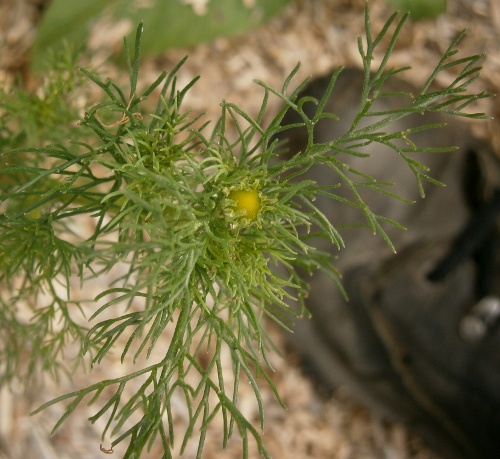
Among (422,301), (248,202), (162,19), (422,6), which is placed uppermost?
(162,19)

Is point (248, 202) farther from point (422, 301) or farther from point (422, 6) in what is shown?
point (422, 6)

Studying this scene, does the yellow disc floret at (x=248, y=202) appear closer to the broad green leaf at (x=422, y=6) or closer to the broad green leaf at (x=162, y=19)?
the broad green leaf at (x=162, y=19)

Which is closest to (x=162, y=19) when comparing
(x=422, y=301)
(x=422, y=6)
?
(x=422, y=6)

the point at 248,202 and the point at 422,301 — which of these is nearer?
Answer: the point at 248,202

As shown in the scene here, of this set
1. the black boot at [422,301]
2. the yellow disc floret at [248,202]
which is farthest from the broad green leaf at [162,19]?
the yellow disc floret at [248,202]

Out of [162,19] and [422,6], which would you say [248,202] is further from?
[422,6]

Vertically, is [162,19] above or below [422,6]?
above

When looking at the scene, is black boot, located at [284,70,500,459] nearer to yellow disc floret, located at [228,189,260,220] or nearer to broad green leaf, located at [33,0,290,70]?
broad green leaf, located at [33,0,290,70]

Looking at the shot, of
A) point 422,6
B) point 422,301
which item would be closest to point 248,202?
point 422,301

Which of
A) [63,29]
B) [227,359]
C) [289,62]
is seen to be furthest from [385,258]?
[63,29]
